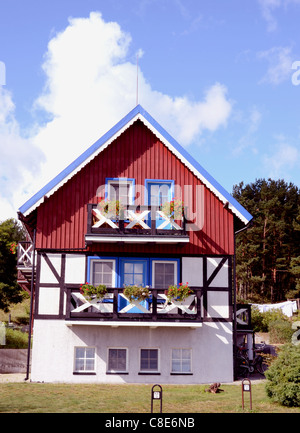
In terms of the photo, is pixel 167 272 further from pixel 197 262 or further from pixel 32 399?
pixel 32 399

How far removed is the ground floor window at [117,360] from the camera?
20266 millimetres

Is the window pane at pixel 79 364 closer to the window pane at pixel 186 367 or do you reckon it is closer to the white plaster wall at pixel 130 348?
the white plaster wall at pixel 130 348

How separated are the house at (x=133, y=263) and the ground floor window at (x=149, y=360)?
0.04m

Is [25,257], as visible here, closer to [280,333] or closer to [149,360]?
[149,360]

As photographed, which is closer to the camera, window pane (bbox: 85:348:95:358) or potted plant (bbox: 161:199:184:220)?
window pane (bbox: 85:348:95:358)

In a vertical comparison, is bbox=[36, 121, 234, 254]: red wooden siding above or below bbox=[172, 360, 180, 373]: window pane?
above

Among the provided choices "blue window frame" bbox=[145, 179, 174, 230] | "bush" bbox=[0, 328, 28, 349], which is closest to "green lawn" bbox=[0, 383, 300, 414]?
"bush" bbox=[0, 328, 28, 349]

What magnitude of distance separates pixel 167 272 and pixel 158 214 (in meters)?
2.44

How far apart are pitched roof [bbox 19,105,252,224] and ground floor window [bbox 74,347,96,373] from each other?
5.98 meters

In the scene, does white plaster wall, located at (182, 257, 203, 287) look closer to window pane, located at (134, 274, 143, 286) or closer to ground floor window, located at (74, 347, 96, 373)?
window pane, located at (134, 274, 143, 286)

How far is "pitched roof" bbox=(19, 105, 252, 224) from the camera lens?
2108cm

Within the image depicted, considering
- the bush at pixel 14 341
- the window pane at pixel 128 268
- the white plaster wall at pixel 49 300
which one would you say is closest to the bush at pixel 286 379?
the window pane at pixel 128 268

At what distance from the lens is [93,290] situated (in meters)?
19.4
